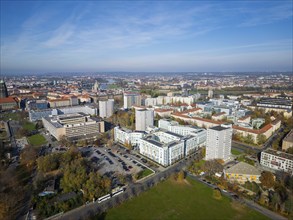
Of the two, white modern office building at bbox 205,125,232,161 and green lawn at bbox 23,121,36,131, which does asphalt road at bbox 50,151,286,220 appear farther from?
green lawn at bbox 23,121,36,131

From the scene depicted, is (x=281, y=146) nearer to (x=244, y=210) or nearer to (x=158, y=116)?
(x=244, y=210)

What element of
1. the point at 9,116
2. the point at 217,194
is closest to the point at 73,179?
the point at 217,194

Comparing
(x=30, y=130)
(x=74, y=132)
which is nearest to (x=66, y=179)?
(x=74, y=132)

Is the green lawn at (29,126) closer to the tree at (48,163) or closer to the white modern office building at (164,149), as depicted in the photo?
the tree at (48,163)

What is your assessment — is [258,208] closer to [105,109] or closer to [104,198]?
[104,198]

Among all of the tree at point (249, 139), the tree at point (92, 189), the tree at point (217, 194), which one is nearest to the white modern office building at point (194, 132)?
the tree at point (249, 139)
